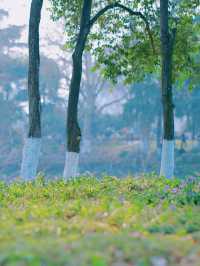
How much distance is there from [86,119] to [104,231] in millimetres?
54215

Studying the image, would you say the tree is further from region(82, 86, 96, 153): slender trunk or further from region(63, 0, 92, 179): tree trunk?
region(82, 86, 96, 153): slender trunk

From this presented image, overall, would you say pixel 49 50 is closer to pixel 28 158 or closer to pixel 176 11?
pixel 176 11

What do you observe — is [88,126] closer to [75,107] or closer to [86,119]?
[86,119]

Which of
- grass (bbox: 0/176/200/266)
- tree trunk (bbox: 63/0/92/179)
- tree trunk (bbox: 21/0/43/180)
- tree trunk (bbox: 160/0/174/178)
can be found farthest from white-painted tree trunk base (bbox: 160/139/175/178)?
grass (bbox: 0/176/200/266)

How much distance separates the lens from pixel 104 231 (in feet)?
24.0

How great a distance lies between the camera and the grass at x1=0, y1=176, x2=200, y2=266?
19.0 feet

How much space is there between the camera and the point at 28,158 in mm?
16219

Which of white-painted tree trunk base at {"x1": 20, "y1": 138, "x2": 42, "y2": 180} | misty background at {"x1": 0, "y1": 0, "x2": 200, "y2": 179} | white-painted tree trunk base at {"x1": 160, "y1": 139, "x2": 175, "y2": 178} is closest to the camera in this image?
white-painted tree trunk base at {"x1": 20, "y1": 138, "x2": 42, "y2": 180}

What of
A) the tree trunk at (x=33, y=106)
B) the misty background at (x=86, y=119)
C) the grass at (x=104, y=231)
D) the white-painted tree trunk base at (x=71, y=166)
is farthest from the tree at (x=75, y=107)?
the misty background at (x=86, y=119)

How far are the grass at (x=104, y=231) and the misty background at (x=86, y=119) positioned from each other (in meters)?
43.3

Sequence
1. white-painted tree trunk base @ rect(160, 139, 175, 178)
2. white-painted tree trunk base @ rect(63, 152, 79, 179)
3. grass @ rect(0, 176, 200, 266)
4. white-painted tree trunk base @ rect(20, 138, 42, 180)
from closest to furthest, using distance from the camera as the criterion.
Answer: grass @ rect(0, 176, 200, 266) → white-painted tree trunk base @ rect(20, 138, 42, 180) → white-painted tree trunk base @ rect(63, 152, 79, 179) → white-painted tree trunk base @ rect(160, 139, 175, 178)

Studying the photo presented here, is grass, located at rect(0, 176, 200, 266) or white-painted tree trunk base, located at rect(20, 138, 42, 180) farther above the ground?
white-painted tree trunk base, located at rect(20, 138, 42, 180)

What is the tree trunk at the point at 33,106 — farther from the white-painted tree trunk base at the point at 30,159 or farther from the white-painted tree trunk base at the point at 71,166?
the white-painted tree trunk base at the point at 71,166

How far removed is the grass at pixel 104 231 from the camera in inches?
228
